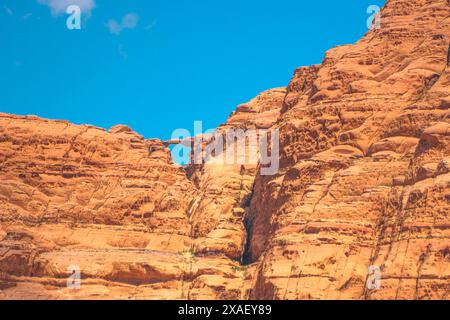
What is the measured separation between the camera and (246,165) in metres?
98.8

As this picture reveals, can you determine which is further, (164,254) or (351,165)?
(164,254)

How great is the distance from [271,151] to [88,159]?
16.9 m

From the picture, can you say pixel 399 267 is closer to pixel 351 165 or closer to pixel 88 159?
pixel 351 165

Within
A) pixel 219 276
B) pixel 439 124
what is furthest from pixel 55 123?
pixel 439 124

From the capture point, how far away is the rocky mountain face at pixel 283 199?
69750mm

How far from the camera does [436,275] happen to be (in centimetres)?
6456

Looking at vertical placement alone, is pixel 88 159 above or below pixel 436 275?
above

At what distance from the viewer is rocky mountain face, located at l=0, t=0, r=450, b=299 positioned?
229 ft

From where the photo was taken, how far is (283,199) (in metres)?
80.8

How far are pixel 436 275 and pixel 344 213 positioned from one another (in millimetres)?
9765
